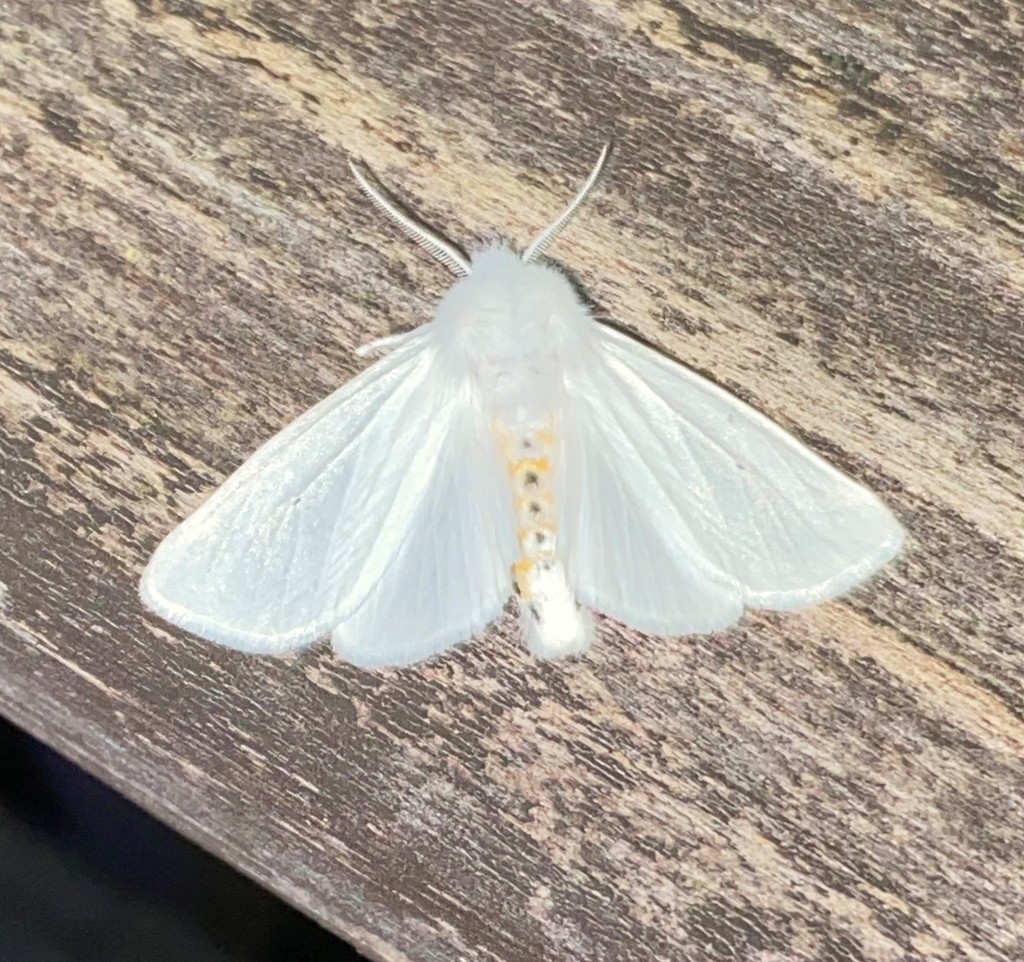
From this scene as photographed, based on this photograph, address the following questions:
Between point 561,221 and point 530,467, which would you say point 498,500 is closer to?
point 530,467

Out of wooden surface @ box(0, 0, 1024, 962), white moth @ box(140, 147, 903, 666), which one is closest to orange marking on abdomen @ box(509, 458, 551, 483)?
white moth @ box(140, 147, 903, 666)

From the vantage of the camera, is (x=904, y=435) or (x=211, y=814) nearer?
(x=904, y=435)

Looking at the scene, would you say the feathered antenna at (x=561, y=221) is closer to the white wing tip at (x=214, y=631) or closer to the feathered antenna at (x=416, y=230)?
the feathered antenna at (x=416, y=230)

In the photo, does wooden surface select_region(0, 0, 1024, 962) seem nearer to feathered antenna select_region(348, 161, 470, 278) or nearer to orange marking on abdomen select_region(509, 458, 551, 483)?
feathered antenna select_region(348, 161, 470, 278)

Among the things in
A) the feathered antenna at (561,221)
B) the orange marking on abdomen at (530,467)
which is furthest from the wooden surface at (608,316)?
the orange marking on abdomen at (530,467)

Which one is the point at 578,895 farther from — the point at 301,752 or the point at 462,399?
the point at 462,399

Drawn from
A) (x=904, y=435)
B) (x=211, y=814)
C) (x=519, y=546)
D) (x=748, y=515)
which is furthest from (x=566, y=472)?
(x=211, y=814)
